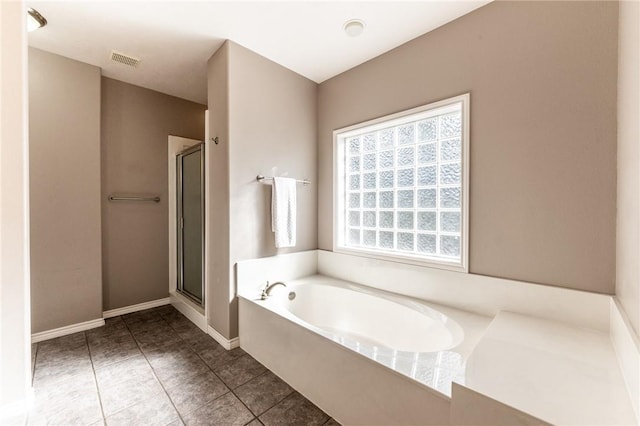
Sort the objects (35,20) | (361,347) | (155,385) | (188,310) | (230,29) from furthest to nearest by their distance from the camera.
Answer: (188,310), (230,29), (35,20), (155,385), (361,347)

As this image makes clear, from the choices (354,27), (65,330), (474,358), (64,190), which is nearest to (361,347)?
(474,358)

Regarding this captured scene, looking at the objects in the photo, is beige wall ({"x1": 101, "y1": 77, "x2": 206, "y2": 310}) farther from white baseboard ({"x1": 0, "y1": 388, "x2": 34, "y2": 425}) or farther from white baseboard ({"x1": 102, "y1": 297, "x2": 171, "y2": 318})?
white baseboard ({"x1": 0, "y1": 388, "x2": 34, "y2": 425})

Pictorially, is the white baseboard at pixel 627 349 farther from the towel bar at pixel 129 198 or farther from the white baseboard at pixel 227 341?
the towel bar at pixel 129 198

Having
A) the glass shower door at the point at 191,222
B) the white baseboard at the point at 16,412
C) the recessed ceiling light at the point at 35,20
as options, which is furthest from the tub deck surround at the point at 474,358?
the recessed ceiling light at the point at 35,20

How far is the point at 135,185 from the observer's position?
9.34 feet

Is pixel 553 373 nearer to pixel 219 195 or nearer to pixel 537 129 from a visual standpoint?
pixel 537 129

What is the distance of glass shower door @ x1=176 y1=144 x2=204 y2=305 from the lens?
265 centimetres

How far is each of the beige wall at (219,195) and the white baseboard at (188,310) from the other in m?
0.16

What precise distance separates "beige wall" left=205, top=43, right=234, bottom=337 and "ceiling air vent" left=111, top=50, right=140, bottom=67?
67 centimetres

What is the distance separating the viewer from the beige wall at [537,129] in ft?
4.42

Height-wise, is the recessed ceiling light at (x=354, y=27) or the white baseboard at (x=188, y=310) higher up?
the recessed ceiling light at (x=354, y=27)

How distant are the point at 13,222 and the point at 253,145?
4.81ft

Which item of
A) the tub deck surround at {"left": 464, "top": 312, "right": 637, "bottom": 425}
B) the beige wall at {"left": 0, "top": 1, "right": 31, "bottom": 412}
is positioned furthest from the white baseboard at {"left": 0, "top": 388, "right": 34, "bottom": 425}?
the tub deck surround at {"left": 464, "top": 312, "right": 637, "bottom": 425}

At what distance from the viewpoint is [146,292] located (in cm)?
293
